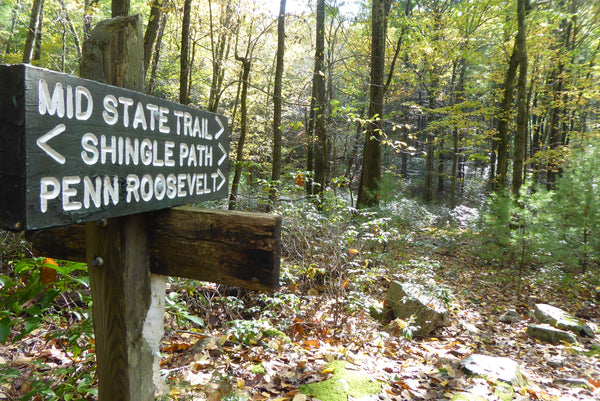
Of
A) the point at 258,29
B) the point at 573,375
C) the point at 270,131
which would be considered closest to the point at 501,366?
the point at 573,375

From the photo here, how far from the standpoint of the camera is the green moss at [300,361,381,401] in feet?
8.50

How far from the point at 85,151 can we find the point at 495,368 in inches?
150

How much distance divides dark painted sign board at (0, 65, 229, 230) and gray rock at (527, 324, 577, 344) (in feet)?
→ 18.4

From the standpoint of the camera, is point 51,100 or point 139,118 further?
point 139,118

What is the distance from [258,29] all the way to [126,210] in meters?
10.7

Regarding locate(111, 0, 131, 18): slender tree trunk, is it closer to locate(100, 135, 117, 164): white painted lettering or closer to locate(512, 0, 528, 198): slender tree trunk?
locate(100, 135, 117, 164): white painted lettering

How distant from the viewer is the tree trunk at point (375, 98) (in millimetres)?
Answer: 9009

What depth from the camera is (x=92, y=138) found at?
1.09 metres

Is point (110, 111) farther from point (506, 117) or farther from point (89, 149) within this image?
point (506, 117)

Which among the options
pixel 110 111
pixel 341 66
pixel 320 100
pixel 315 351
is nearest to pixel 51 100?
pixel 110 111

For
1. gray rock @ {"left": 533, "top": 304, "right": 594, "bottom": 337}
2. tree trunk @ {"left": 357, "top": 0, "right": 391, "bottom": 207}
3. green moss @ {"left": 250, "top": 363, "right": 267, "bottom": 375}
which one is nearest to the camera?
green moss @ {"left": 250, "top": 363, "right": 267, "bottom": 375}

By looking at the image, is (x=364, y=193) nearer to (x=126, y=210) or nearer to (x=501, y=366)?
→ (x=501, y=366)

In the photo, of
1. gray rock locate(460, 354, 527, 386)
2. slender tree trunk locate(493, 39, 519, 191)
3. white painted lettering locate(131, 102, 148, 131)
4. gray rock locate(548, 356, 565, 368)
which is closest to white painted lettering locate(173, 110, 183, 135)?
white painted lettering locate(131, 102, 148, 131)

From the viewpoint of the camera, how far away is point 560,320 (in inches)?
211
